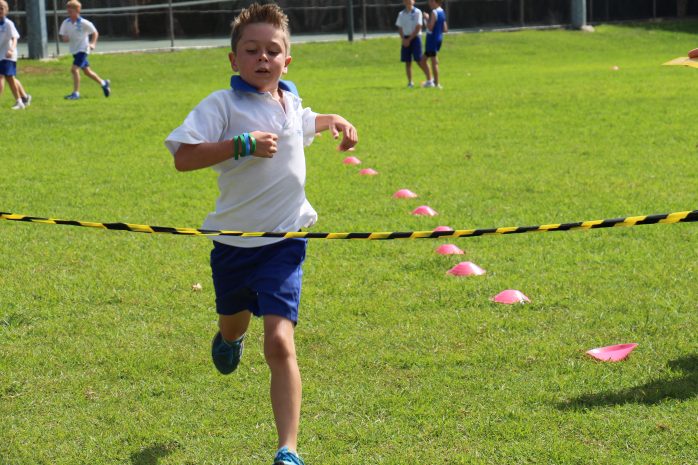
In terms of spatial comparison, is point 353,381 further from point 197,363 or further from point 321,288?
point 321,288

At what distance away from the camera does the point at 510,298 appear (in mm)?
6129

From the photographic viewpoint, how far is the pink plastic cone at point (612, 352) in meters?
5.05

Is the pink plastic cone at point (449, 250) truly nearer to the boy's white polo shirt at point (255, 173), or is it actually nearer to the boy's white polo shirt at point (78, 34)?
the boy's white polo shirt at point (255, 173)

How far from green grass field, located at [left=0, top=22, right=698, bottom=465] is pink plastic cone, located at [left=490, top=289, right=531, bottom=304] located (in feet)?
0.33

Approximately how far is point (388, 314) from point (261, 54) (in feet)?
6.97

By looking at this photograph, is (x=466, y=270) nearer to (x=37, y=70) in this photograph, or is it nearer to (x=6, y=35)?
(x=6, y=35)

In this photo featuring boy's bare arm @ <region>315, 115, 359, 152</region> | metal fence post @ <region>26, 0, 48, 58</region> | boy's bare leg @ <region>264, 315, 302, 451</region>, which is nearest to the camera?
boy's bare leg @ <region>264, 315, 302, 451</region>

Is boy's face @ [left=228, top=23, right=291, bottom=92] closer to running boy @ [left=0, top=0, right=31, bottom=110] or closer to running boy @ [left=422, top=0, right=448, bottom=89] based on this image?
running boy @ [left=0, top=0, right=31, bottom=110]

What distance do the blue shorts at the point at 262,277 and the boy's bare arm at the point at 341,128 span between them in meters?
0.48

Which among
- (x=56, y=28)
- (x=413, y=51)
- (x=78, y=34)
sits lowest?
(x=413, y=51)

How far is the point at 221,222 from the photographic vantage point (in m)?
4.38

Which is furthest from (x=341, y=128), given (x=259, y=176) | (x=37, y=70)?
(x=37, y=70)

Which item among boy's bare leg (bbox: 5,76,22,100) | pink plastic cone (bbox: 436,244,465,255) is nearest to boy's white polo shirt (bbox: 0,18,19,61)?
boy's bare leg (bbox: 5,76,22,100)

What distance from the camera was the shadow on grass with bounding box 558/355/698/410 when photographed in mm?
4543
